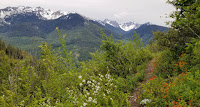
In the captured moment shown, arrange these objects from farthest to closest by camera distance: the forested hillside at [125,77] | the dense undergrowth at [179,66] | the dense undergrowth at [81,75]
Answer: the dense undergrowth at [81,75]
the forested hillside at [125,77]
the dense undergrowth at [179,66]

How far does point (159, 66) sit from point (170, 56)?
1.38 meters

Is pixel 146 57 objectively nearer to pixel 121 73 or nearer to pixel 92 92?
pixel 121 73

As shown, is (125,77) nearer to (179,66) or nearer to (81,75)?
(179,66)

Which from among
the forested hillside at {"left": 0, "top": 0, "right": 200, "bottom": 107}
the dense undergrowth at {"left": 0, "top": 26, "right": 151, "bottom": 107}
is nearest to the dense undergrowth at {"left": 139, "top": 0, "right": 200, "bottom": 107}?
the forested hillside at {"left": 0, "top": 0, "right": 200, "bottom": 107}

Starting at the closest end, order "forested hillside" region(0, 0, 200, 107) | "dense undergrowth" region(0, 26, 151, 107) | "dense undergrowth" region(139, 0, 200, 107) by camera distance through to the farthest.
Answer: "dense undergrowth" region(139, 0, 200, 107), "forested hillside" region(0, 0, 200, 107), "dense undergrowth" region(0, 26, 151, 107)

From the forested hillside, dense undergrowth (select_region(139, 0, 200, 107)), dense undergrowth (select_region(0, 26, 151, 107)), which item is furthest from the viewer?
dense undergrowth (select_region(0, 26, 151, 107))

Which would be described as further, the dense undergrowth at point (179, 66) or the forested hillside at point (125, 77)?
the forested hillside at point (125, 77)

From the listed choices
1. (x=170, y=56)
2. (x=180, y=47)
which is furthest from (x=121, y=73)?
(x=180, y=47)

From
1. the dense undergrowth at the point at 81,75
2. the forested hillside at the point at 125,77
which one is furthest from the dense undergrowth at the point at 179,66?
the dense undergrowth at the point at 81,75

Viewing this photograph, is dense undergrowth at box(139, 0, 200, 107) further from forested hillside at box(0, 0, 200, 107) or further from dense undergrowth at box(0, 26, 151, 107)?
dense undergrowth at box(0, 26, 151, 107)

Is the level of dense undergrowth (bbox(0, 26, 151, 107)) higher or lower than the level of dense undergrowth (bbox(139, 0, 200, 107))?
lower

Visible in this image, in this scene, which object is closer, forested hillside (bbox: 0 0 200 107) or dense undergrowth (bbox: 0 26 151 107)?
forested hillside (bbox: 0 0 200 107)

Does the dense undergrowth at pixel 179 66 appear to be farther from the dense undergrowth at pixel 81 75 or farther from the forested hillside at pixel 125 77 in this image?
the dense undergrowth at pixel 81 75

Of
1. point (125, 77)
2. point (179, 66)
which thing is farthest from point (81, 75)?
point (179, 66)
